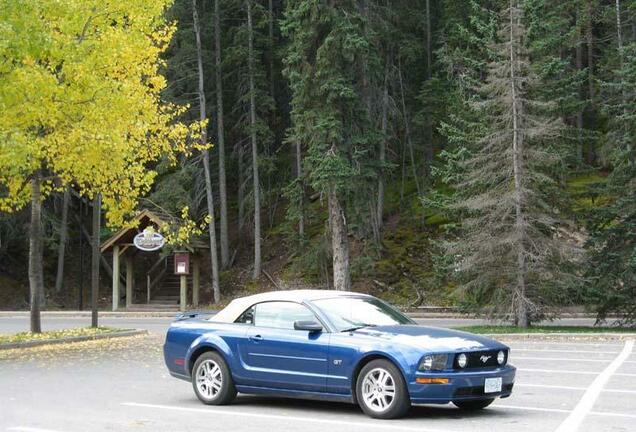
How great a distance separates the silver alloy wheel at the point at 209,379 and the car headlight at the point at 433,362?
2.96 m

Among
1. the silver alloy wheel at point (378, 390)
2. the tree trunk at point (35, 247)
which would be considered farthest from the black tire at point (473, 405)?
the tree trunk at point (35, 247)

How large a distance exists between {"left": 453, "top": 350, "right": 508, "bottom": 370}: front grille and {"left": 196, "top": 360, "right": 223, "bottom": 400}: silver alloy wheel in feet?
10.8

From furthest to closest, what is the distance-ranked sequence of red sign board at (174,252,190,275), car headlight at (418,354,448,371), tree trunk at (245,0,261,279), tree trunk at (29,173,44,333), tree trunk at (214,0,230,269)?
1. tree trunk at (214,0,230,269)
2. tree trunk at (245,0,261,279)
3. red sign board at (174,252,190,275)
4. tree trunk at (29,173,44,333)
5. car headlight at (418,354,448,371)

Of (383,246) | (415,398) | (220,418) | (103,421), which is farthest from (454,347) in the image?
(383,246)

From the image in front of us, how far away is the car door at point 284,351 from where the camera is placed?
10766mm

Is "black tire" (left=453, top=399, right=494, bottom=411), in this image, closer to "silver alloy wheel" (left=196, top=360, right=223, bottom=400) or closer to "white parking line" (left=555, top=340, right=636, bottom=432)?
"white parking line" (left=555, top=340, right=636, bottom=432)

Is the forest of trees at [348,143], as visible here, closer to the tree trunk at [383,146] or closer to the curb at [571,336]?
the tree trunk at [383,146]

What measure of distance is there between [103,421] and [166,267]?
38535mm

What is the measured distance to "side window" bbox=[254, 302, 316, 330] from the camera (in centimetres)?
1130

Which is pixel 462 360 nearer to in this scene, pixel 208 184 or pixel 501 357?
pixel 501 357

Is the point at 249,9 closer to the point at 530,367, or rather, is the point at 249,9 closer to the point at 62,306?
the point at 62,306

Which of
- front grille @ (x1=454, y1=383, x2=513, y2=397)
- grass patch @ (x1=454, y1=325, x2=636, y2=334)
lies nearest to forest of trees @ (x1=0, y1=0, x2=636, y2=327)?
grass patch @ (x1=454, y1=325, x2=636, y2=334)

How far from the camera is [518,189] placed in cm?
2558

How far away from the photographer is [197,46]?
45.4 meters
